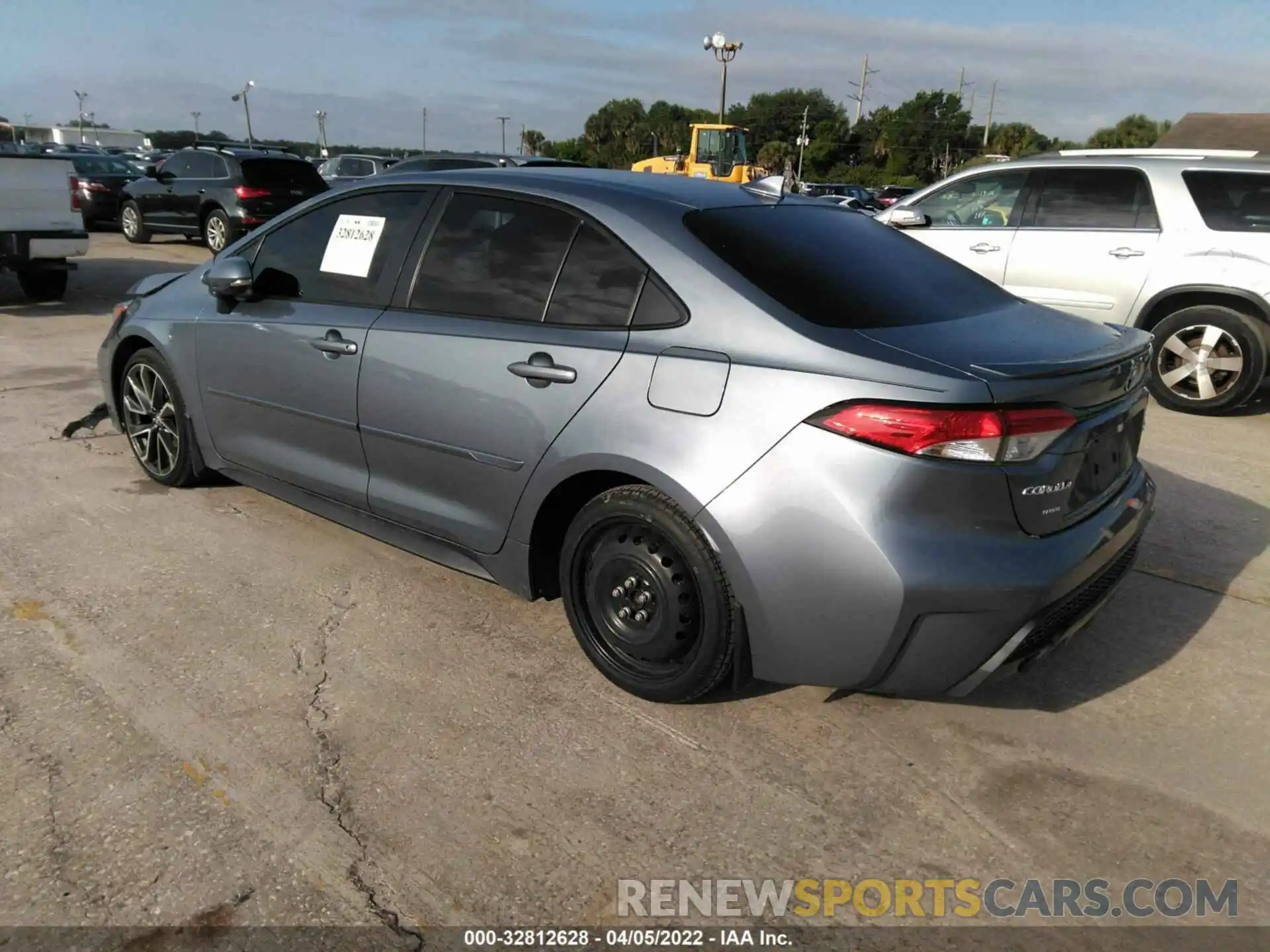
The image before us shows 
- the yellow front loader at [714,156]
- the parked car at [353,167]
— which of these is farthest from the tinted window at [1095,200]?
the yellow front loader at [714,156]

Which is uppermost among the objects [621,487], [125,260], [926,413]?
[926,413]

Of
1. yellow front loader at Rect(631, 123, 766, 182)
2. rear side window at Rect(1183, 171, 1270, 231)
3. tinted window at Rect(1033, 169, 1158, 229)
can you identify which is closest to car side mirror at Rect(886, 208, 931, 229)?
tinted window at Rect(1033, 169, 1158, 229)

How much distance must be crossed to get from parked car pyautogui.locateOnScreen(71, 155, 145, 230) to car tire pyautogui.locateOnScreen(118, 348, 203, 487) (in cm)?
1498

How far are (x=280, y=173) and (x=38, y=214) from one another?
5.55 metres

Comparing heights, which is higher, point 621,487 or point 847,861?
point 621,487

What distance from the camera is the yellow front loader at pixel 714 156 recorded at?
27.9 m

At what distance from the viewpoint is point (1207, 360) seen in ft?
22.8

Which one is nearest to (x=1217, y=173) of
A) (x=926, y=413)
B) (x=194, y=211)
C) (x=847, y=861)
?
(x=926, y=413)

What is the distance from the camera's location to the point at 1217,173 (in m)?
6.99

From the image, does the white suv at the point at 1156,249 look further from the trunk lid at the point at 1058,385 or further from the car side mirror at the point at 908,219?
the trunk lid at the point at 1058,385

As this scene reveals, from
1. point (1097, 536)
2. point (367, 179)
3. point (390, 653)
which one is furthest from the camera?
point (367, 179)

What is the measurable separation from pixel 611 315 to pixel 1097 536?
157 cm

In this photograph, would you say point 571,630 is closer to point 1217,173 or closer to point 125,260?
point 1217,173

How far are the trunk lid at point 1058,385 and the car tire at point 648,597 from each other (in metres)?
0.81
